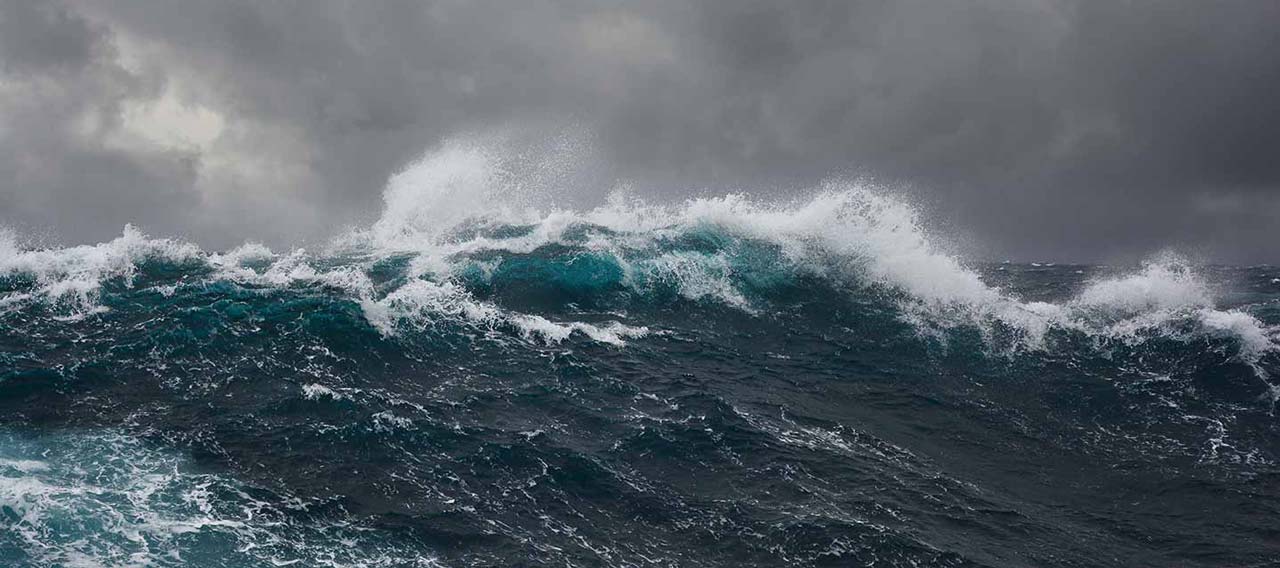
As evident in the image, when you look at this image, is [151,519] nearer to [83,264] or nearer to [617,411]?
[617,411]


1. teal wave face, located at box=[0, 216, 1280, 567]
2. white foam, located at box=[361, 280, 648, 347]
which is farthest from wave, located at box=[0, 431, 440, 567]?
white foam, located at box=[361, 280, 648, 347]

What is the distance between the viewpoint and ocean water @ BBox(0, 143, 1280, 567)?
88.3 feet

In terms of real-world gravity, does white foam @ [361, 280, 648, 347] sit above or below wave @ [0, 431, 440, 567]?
above

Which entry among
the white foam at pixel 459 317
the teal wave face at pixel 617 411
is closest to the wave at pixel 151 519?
the teal wave face at pixel 617 411

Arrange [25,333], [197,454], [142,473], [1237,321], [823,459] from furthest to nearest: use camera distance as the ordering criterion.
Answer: [1237,321]
[25,333]
[823,459]
[197,454]
[142,473]

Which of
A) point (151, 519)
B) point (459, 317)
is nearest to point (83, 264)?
point (459, 317)

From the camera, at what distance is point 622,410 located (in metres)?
38.2

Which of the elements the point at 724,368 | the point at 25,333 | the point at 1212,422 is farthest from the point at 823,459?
the point at 25,333

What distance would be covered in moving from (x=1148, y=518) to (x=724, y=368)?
2165 centimetres

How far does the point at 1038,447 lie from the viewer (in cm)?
3812

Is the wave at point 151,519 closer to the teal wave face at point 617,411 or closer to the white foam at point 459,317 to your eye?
the teal wave face at point 617,411

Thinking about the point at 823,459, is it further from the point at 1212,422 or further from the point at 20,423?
the point at 20,423

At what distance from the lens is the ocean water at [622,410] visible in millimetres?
26922

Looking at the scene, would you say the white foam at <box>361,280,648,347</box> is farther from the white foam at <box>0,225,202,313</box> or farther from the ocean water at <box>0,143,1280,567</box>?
the white foam at <box>0,225,202,313</box>
